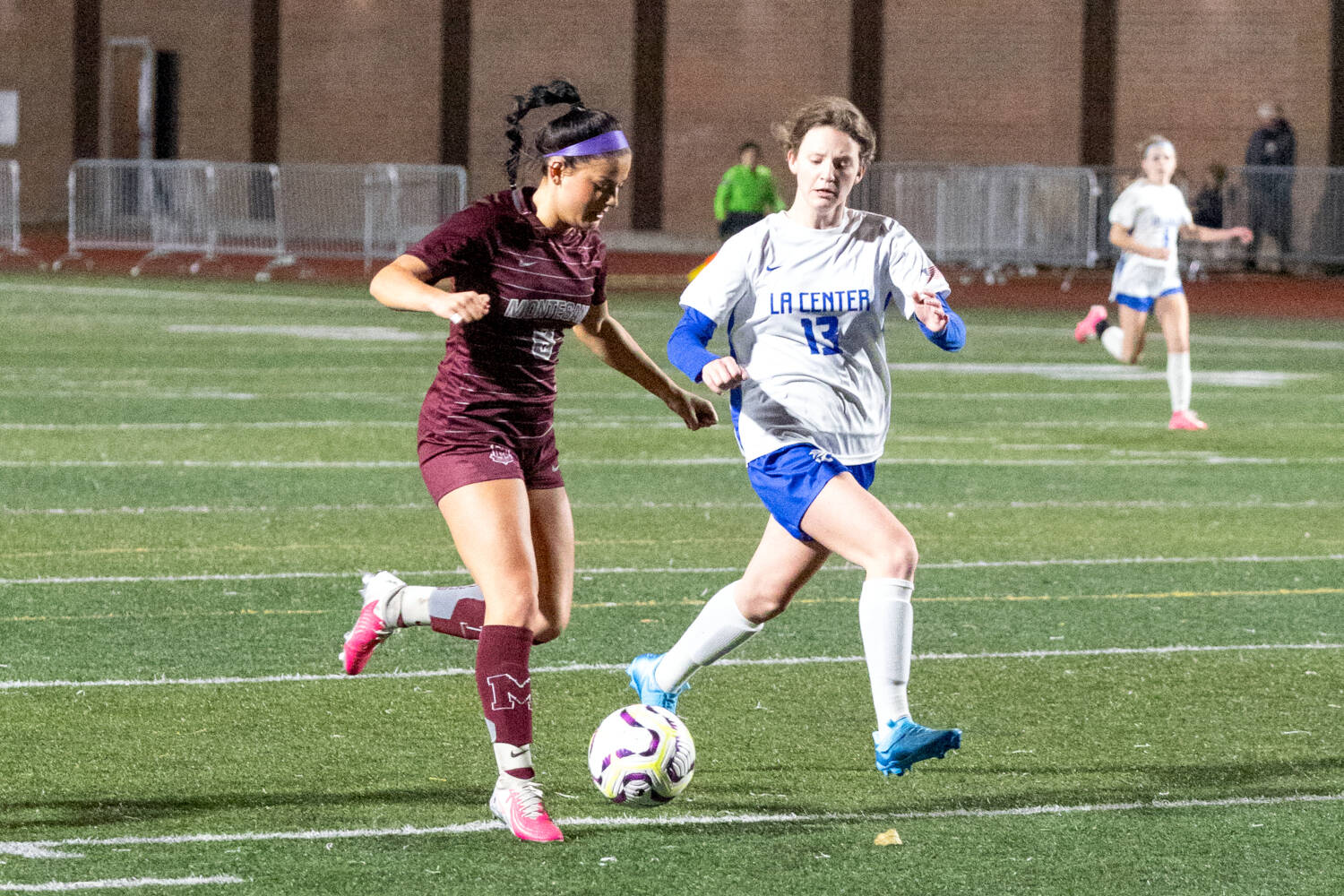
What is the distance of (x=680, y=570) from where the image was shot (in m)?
9.47

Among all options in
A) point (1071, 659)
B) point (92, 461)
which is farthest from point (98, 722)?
point (92, 461)

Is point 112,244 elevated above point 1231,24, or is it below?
below

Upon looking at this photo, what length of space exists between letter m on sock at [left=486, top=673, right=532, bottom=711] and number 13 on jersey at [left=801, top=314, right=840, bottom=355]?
4.49ft

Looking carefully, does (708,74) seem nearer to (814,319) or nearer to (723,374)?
(814,319)

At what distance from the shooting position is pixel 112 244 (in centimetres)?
3128

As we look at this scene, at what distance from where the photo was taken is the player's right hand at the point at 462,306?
5.07 metres

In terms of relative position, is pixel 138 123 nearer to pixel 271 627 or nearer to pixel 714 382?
pixel 271 627

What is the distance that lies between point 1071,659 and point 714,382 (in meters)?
2.77

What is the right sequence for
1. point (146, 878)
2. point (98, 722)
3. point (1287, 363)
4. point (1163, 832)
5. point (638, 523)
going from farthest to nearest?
1. point (1287, 363)
2. point (638, 523)
3. point (98, 722)
4. point (1163, 832)
5. point (146, 878)

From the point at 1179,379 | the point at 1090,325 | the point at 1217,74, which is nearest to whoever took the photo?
the point at 1179,379

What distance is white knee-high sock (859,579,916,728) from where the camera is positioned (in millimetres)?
5512

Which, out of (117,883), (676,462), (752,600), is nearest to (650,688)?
(752,600)

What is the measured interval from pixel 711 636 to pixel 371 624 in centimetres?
121

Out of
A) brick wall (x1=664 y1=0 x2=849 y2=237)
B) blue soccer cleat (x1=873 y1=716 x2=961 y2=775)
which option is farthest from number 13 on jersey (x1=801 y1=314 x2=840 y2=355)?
brick wall (x1=664 y1=0 x2=849 y2=237)
